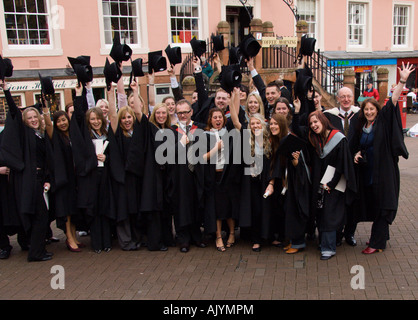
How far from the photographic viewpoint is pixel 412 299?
3.93m

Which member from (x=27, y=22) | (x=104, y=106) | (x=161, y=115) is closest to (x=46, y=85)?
(x=104, y=106)

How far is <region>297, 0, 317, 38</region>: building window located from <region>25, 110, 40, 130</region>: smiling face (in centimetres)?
1476

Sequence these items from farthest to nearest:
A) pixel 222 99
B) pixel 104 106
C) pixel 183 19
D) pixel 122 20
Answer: pixel 183 19 → pixel 122 20 → pixel 104 106 → pixel 222 99

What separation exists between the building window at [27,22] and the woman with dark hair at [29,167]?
7.81m

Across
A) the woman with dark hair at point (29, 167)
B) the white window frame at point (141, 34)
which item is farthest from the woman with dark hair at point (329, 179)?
the white window frame at point (141, 34)

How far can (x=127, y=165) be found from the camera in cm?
536

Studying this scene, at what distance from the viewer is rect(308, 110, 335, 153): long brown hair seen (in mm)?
4984

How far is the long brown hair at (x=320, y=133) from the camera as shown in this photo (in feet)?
16.4

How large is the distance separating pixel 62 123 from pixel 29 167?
669mm

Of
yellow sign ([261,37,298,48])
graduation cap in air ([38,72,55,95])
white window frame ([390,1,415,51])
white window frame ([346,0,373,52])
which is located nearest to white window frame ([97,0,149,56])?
yellow sign ([261,37,298,48])

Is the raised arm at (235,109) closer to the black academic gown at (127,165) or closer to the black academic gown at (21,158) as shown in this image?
the black academic gown at (127,165)

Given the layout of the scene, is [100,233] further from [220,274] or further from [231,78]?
[231,78]

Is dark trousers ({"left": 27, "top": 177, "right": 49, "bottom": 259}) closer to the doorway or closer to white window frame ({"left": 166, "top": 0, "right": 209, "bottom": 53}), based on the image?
white window frame ({"left": 166, "top": 0, "right": 209, "bottom": 53})

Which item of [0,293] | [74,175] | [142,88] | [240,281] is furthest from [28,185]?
[142,88]
